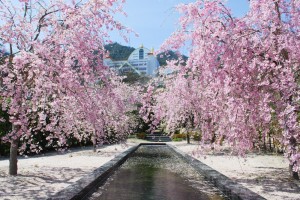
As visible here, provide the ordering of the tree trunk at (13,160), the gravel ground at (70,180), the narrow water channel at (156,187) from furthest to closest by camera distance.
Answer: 1. the tree trunk at (13,160)
2. the narrow water channel at (156,187)
3. the gravel ground at (70,180)

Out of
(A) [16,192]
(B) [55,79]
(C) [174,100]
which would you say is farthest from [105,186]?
(C) [174,100]

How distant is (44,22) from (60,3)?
3.02 feet

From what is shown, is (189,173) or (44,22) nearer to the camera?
(44,22)

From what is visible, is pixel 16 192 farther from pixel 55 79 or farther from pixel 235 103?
pixel 235 103

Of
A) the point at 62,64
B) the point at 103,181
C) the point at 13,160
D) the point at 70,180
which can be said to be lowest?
the point at 103,181

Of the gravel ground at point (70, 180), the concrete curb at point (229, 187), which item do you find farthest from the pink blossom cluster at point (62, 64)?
the concrete curb at point (229, 187)

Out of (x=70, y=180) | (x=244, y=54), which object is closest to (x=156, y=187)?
(x=70, y=180)

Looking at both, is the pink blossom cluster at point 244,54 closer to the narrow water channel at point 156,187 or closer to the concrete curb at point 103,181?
the concrete curb at point 103,181

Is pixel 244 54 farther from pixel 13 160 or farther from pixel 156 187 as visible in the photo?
pixel 13 160

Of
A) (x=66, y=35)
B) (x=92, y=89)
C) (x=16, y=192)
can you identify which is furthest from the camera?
(x=92, y=89)

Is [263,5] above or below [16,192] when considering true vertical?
above

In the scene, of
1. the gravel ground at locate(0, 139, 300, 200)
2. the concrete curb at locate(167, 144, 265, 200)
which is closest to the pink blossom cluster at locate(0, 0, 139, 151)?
the gravel ground at locate(0, 139, 300, 200)

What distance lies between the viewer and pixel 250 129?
955 centimetres

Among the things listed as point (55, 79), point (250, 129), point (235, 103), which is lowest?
point (250, 129)
